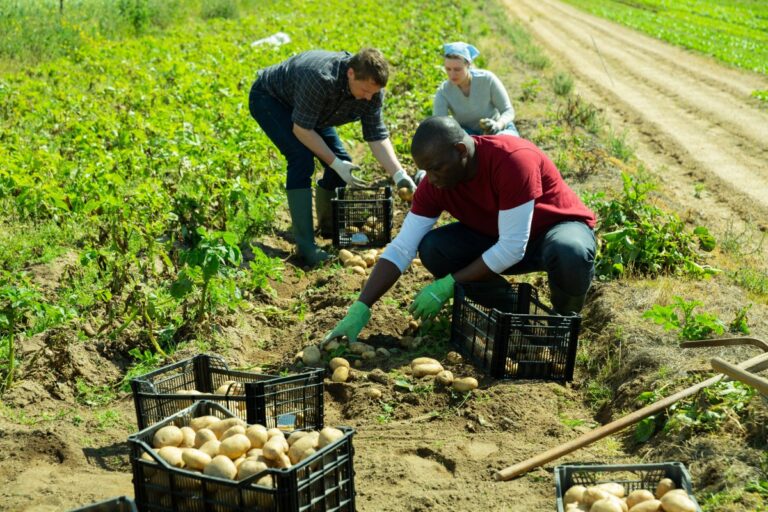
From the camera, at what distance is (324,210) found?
21.3 feet

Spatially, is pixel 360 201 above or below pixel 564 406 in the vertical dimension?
above

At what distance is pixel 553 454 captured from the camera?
3264mm

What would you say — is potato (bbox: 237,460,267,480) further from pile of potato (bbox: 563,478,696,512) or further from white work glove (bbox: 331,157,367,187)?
white work glove (bbox: 331,157,367,187)

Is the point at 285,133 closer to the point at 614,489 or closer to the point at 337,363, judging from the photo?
the point at 337,363

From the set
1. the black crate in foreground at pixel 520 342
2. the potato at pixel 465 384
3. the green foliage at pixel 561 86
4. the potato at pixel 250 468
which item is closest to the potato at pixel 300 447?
the potato at pixel 250 468

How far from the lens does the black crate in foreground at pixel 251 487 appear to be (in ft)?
8.84

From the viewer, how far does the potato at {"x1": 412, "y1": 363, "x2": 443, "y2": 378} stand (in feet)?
13.8

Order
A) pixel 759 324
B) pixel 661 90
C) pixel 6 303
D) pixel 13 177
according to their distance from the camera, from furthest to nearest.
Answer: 1. pixel 661 90
2. pixel 13 177
3. pixel 759 324
4. pixel 6 303

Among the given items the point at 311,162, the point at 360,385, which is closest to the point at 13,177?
the point at 311,162

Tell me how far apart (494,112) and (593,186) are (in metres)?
1.10

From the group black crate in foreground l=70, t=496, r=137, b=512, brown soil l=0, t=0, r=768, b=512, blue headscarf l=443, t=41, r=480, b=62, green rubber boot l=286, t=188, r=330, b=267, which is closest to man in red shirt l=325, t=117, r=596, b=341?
brown soil l=0, t=0, r=768, b=512

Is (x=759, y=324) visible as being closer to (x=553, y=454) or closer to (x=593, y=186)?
(x=553, y=454)

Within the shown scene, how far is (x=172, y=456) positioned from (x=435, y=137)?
203 cm

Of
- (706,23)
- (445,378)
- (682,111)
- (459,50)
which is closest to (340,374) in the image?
(445,378)
